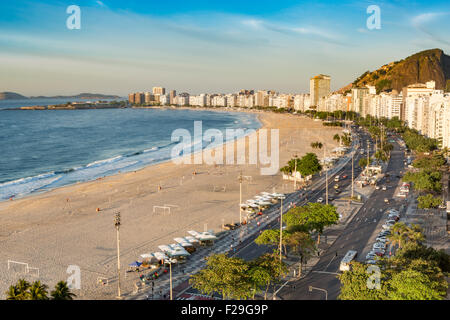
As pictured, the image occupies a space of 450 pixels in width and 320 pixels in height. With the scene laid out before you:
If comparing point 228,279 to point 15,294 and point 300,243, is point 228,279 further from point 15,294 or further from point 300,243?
point 15,294

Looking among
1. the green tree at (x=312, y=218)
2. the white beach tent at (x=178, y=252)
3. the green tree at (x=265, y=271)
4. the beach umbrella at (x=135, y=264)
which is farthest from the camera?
the green tree at (x=312, y=218)

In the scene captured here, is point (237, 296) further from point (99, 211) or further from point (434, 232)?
point (99, 211)

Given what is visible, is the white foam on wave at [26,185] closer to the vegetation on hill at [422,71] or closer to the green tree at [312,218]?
the green tree at [312,218]

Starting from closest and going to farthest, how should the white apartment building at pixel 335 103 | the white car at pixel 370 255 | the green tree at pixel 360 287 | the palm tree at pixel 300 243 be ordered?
the green tree at pixel 360 287 → the palm tree at pixel 300 243 → the white car at pixel 370 255 → the white apartment building at pixel 335 103

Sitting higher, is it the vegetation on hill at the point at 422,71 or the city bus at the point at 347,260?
the vegetation on hill at the point at 422,71

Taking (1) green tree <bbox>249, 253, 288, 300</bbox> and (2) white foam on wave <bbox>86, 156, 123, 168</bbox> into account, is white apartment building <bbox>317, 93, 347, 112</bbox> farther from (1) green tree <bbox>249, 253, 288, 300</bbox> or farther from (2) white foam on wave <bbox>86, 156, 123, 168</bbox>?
(1) green tree <bbox>249, 253, 288, 300</bbox>

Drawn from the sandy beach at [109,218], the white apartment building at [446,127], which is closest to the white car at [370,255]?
the sandy beach at [109,218]

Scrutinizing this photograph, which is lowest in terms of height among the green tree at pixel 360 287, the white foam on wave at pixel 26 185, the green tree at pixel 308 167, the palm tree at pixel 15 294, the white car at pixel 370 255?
the white car at pixel 370 255

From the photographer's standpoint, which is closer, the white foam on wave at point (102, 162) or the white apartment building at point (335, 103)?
the white foam on wave at point (102, 162)
